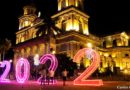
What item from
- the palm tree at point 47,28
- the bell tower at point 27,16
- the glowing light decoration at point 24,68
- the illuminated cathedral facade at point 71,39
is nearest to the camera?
the glowing light decoration at point 24,68

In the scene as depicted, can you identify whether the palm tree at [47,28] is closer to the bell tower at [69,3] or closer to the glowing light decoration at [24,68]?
the bell tower at [69,3]

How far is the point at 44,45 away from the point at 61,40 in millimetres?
5869

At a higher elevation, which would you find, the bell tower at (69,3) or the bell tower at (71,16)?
the bell tower at (69,3)

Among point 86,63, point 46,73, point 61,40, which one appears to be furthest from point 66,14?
point 46,73

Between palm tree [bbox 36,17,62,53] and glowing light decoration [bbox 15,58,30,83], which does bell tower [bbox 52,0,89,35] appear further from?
glowing light decoration [bbox 15,58,30,83]

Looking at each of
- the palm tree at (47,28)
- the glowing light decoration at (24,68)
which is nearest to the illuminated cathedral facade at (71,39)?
the palm tree at (47,28)

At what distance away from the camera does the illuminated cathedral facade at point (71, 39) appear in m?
60.1

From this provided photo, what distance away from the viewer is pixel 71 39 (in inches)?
2297

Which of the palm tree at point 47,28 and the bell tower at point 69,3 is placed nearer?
the palm tree at point 47,28

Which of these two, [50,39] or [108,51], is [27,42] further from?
[108,51]

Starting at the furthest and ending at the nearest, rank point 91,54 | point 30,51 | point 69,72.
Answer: point 30,51
point 69,72
point 91,54

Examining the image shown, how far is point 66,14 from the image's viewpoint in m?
61.8

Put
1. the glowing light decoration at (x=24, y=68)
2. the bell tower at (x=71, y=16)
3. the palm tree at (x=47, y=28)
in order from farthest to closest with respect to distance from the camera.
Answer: the bell tower at (x=71, y=16) < the palm tree at (x=47, y=28) < the glowing light decoration at (x=24, y=68)

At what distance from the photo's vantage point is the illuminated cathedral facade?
6006 centimetres
